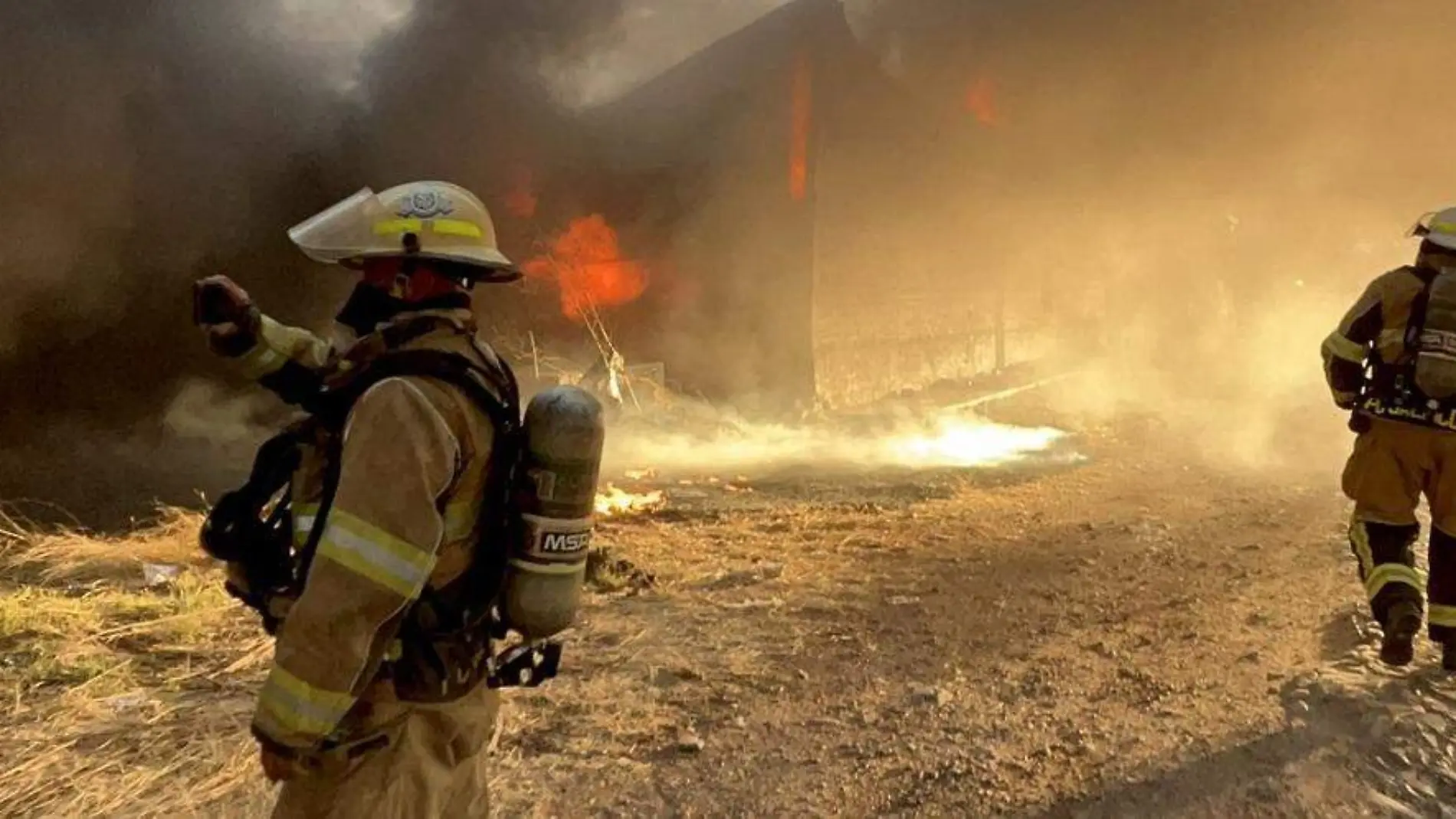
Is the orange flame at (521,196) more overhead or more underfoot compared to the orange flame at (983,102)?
more underfoot

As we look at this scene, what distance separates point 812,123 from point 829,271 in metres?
1.81

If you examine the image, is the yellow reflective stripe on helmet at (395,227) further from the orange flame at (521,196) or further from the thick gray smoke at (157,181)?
the orange flame at (521,196)

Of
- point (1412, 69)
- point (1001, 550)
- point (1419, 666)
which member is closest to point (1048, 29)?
point (1412, 69)

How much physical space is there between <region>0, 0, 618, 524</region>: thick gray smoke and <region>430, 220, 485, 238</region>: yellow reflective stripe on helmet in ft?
22.4

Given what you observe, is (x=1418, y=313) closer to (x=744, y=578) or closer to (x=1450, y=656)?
(x=1450, y=656)

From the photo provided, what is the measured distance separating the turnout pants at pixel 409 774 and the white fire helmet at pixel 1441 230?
3.85 metres

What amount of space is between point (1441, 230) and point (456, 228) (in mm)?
3777

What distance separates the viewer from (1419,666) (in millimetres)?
3904

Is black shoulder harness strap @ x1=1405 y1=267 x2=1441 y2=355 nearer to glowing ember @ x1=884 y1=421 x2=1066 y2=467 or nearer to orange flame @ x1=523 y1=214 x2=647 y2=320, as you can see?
glowing ember @ x1=884 y1=421 x2=1066 y2=467

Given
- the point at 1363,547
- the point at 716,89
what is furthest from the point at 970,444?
the point at 1363,547

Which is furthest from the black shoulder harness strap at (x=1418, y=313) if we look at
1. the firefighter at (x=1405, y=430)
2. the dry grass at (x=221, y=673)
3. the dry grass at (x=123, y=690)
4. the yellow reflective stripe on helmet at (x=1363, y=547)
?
the dry grass at (x=123, y=690)

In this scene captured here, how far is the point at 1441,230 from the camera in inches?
151

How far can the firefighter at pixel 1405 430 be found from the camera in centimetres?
377

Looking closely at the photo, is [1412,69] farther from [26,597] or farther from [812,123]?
[26,597]
